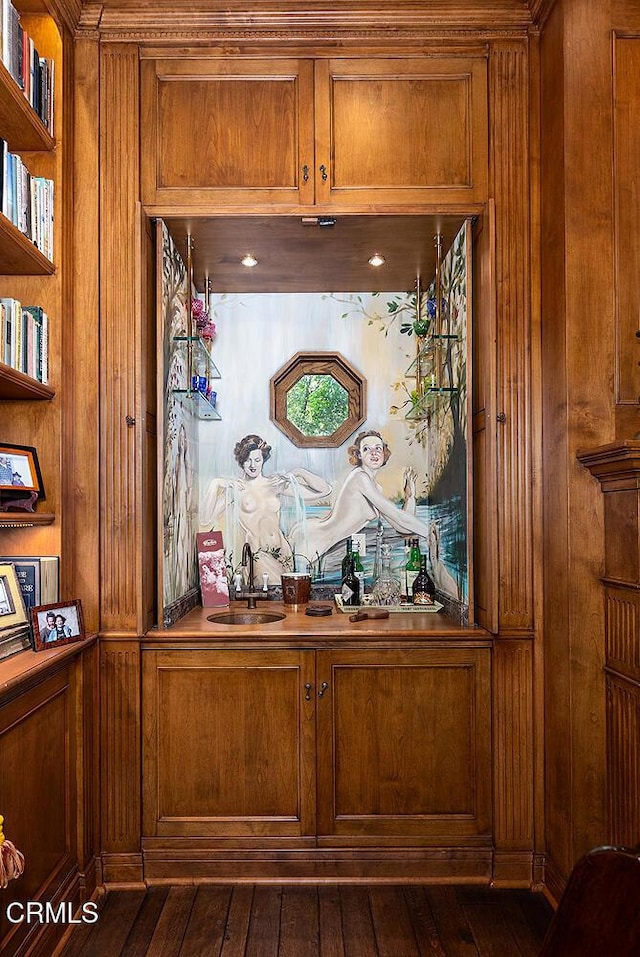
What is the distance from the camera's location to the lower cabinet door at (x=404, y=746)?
112 inches

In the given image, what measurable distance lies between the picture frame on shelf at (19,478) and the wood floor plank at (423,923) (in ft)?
6.05

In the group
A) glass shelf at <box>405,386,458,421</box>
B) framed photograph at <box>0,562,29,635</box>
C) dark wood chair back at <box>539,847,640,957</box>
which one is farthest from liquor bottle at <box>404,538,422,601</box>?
dark wood chair back at <box>539,847,640,957</box>

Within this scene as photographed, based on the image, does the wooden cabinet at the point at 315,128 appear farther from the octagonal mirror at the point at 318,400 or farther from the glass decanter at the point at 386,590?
the glass decanter at the point at 386,590

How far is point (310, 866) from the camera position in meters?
2.85

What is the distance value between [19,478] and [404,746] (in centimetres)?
164

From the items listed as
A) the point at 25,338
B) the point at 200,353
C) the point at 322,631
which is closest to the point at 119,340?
the point at 25,338

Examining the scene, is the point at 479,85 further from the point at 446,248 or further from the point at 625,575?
the point at 625,575

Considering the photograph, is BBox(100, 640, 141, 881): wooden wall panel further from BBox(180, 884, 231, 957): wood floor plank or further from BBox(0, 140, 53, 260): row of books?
BBox(0, 140, 53, 260): row of books

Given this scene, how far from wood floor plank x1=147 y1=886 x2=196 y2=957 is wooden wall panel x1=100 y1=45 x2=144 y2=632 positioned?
93 cm

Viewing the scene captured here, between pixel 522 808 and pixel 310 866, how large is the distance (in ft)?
2.59

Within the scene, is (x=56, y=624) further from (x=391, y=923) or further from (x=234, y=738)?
(x=391, y=923)

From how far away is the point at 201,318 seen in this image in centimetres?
352

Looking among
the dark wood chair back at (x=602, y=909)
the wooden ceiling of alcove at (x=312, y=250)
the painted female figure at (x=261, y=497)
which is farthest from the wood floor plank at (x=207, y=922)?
the wooden ceiling of alcove at (x=312, y=250)

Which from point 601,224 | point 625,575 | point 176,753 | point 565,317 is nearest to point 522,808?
point 625,575
